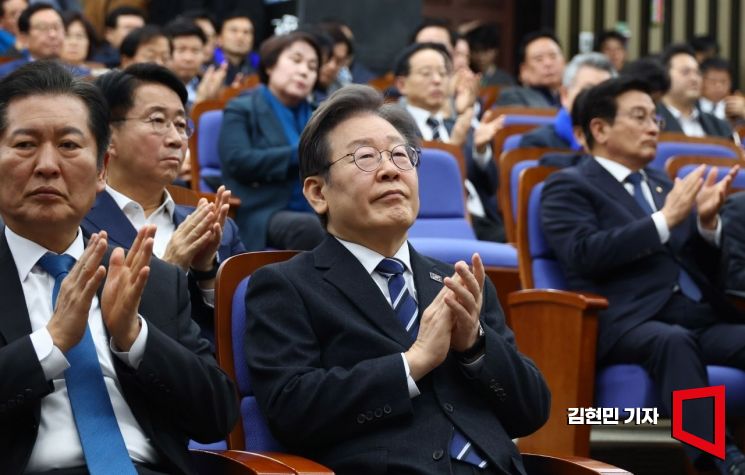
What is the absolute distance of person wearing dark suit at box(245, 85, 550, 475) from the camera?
A: 2018 mm

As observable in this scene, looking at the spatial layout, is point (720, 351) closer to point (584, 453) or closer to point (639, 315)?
point (639, 315)

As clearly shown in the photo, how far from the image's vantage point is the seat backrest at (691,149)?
13.8 feet

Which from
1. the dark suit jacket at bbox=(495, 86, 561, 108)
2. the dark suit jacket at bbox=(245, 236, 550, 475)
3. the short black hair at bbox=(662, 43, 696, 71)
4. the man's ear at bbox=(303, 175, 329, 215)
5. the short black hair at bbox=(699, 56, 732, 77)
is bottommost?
the dark suit jacket at bbox=(245, 236, 550, 475)

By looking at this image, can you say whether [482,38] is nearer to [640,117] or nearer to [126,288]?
[640,117]

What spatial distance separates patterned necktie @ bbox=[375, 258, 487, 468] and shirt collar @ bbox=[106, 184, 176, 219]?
2.29ft

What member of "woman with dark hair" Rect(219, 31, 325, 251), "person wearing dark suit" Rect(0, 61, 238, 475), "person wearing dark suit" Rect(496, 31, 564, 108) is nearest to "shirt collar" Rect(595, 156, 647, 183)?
"woman with dark hair" Rect(219, 31, 325, 251)

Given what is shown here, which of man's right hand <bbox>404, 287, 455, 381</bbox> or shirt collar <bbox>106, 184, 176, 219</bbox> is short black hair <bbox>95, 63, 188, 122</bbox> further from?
man's right hand <bbox>404, 287, 455, 381</bbox>

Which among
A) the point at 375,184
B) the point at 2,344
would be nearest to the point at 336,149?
the point at 375,184

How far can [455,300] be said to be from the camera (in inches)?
79.7

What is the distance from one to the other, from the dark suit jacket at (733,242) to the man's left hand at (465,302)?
1452mm

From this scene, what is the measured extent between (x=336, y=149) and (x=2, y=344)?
0.73m

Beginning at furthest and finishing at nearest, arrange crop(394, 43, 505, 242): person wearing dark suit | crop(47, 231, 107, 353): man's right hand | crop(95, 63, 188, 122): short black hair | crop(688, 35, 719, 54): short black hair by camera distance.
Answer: crop(688, 35, 719, 54): short black hair → crop(394, 43, 505, 242): person wearing dark suit → crop(95, 63, 188, 122): short black hair → crop(47, 231, 107, 353): man's right hand

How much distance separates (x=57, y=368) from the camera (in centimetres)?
178

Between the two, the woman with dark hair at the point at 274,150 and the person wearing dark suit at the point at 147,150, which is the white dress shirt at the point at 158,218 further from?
the woman with dark hair at the point at 274,150
